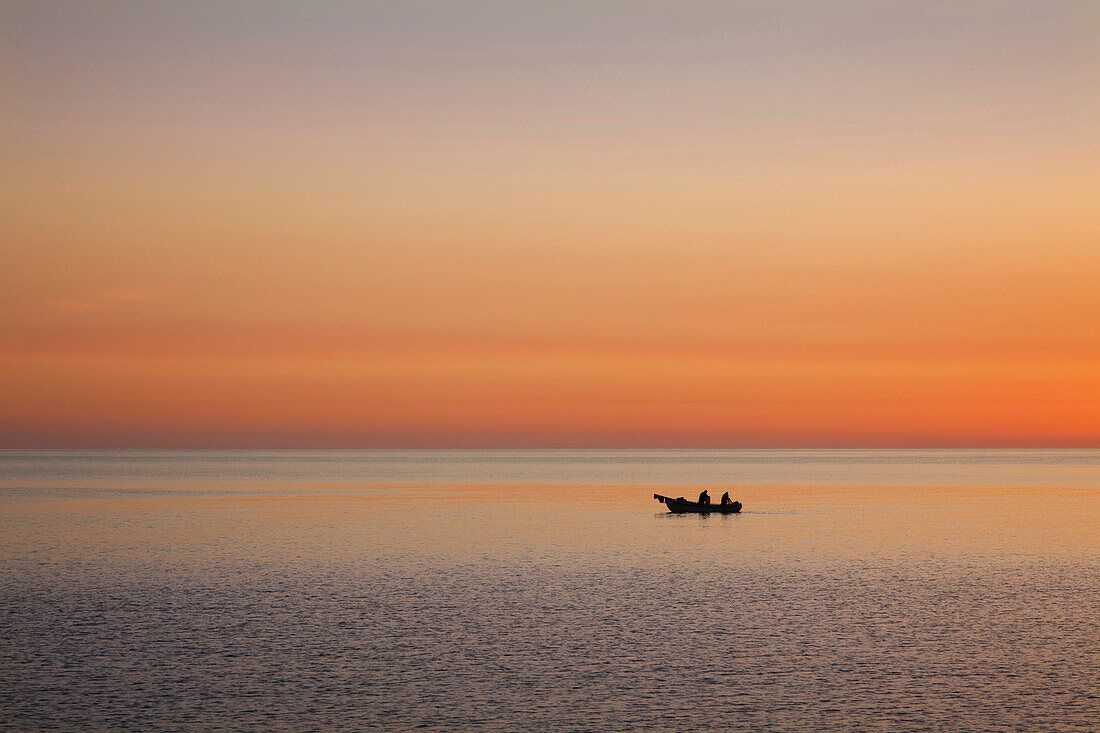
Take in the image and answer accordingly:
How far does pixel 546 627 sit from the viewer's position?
1859 inches

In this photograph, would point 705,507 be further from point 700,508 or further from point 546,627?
point 546,627

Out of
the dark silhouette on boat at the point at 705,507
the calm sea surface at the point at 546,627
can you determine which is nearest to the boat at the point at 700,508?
the dark silhouette on boat at the point at 705,507

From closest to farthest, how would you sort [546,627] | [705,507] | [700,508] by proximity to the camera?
[546,627] < [700,508] < [705,507]

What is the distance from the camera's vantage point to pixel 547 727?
104 ft

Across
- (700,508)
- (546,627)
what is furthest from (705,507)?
(546,627)

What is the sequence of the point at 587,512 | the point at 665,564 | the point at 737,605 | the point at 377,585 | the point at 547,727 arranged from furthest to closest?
the point at 587,512 → the point at 665,564 → the point at 377,585 → the point at 737,605 → the point at 547,727

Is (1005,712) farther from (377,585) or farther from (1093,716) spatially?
(377,585)

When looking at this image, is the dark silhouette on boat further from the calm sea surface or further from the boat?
the calm sea surface

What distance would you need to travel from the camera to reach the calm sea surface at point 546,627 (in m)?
33.8

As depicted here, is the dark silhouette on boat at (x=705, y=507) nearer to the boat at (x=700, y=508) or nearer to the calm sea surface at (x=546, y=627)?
the boat at (x=700, y=508)

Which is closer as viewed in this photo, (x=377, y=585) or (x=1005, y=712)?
(x=1005, y=712)

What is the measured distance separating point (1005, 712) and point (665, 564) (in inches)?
1537

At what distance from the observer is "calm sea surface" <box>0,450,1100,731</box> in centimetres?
3375

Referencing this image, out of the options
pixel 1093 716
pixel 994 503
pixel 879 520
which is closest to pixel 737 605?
pixel 1093 716
